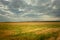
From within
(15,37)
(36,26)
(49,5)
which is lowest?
(15,37)

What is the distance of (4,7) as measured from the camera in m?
5.14

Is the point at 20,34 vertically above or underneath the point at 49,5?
underneath

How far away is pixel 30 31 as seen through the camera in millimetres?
5137

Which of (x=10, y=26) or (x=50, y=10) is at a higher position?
(x=50, y=10)

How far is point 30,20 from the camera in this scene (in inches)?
203

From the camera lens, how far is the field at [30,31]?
505 centimetres

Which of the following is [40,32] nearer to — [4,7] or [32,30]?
[32,30]

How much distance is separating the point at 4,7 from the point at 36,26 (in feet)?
4.01

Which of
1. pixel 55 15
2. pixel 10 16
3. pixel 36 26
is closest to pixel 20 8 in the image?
pixel 10 16

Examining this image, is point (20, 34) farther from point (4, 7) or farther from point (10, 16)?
point (4, 7)

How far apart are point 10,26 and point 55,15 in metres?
1.53

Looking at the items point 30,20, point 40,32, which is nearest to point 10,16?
point 30,20

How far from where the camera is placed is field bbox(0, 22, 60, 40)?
5047 millimetres

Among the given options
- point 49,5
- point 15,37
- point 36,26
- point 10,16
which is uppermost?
point 49,5
